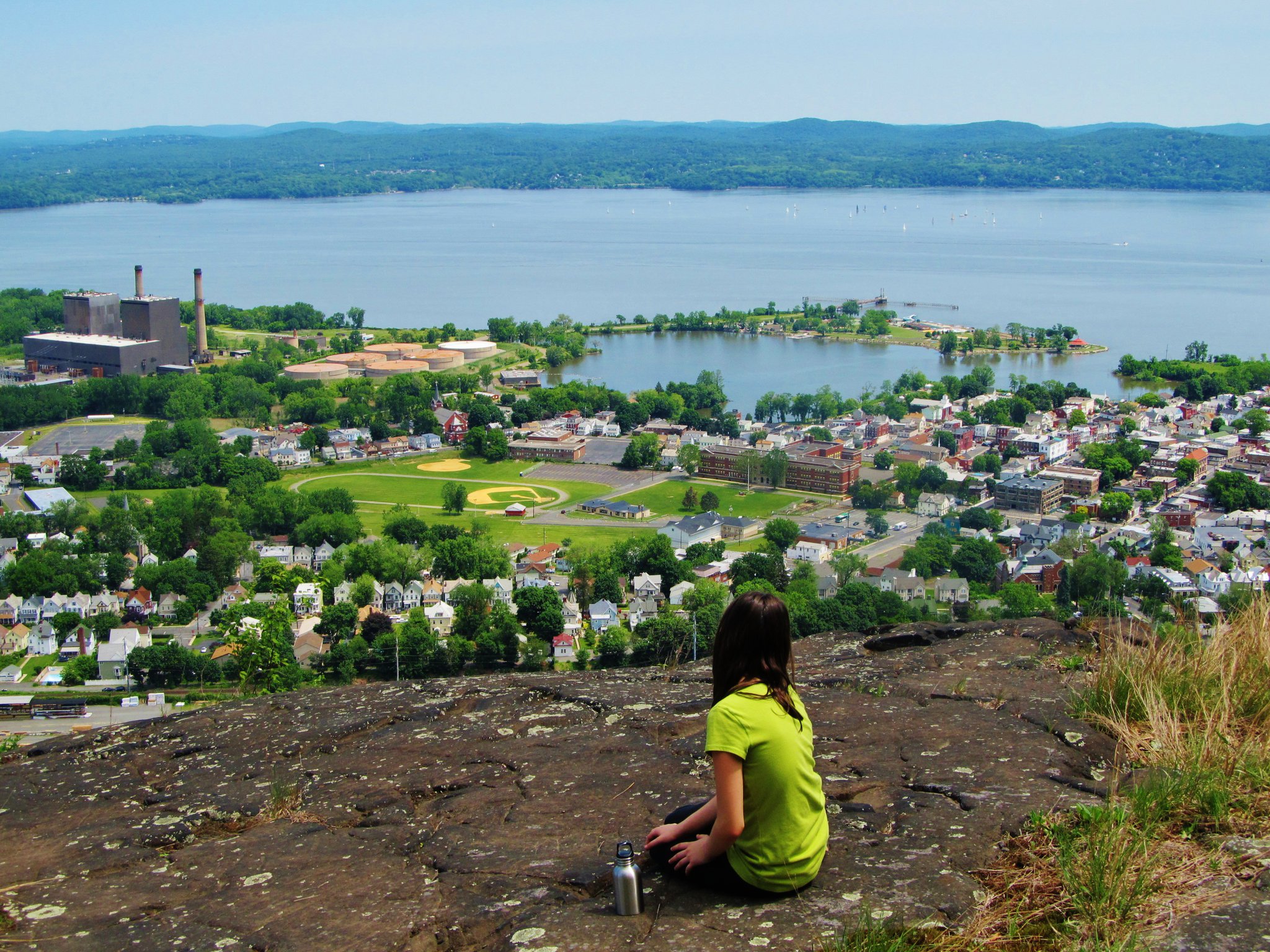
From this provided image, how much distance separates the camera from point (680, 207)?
9944 cm

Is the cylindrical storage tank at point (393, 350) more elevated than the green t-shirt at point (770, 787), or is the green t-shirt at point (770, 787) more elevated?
the green t-shirt at point (770, 787)

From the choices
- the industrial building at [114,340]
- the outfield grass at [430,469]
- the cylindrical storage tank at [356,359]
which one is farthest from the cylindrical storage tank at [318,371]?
the outfield grass at [430,469]

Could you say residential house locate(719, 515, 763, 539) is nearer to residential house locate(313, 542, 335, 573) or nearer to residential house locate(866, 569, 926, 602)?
residential house locate(866, 569, 926, 602)

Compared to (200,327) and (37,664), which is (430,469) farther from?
(200,327)

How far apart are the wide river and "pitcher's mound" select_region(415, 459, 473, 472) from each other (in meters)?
8.17

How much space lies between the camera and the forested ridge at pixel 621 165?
356ft

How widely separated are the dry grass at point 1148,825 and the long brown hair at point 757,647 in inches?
13.7

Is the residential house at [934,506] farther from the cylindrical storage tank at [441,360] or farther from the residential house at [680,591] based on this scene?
the cylindrical storage tank at [441,360]

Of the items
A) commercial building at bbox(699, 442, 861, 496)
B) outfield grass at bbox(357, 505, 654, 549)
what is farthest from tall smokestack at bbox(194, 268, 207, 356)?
commercial building at bbox(699, 442, 861, 496)

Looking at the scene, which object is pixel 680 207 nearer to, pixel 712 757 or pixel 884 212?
pixel 884 212

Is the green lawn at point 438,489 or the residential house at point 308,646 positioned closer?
the residential house at point 308,646

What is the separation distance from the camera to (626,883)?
5.49ft

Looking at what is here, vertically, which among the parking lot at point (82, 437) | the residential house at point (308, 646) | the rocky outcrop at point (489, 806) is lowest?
the residential house at point (308, 646)

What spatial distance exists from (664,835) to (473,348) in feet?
118
